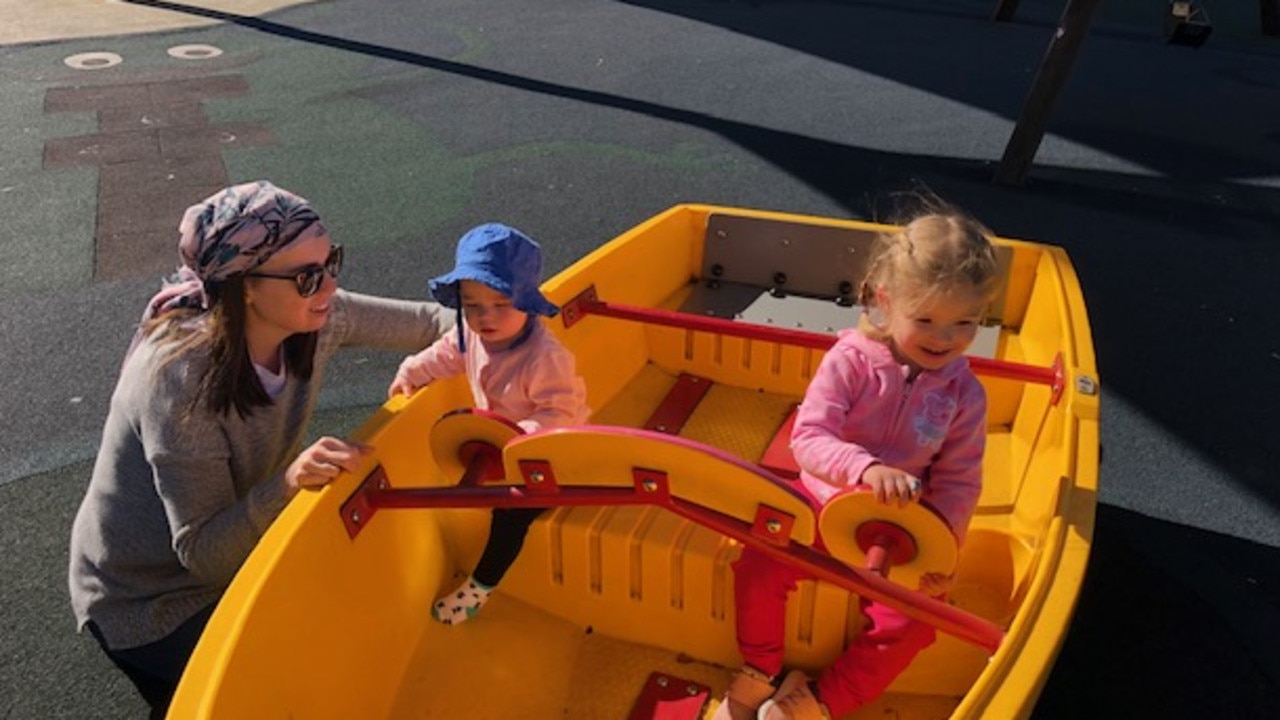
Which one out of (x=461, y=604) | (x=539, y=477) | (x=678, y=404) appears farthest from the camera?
(x=678, y=404)

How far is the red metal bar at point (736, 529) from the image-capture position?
1526 millimetres

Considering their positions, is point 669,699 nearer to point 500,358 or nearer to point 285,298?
point 500,358

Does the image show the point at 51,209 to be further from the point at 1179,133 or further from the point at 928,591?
the point at 1179,133

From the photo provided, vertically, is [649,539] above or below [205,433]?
below

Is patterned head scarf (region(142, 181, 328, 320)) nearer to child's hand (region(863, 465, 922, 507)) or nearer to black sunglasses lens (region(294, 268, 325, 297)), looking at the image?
black sunglasses lens (region(294, 268, 325, 297))

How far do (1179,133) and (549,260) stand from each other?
4.42 meters

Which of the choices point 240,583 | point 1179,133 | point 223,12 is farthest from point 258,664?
point 223,12

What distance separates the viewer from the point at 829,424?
186cm

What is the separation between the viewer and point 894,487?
158cm

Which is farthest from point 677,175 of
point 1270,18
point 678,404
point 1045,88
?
point 1270,18

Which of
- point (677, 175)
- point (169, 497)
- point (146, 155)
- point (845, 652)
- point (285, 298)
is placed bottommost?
point (146, 155)

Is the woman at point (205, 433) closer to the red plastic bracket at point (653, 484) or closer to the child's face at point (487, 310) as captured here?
the child's face at point (487, 310)

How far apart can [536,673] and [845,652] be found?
2.03 feet

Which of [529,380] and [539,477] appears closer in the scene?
[539,477]
